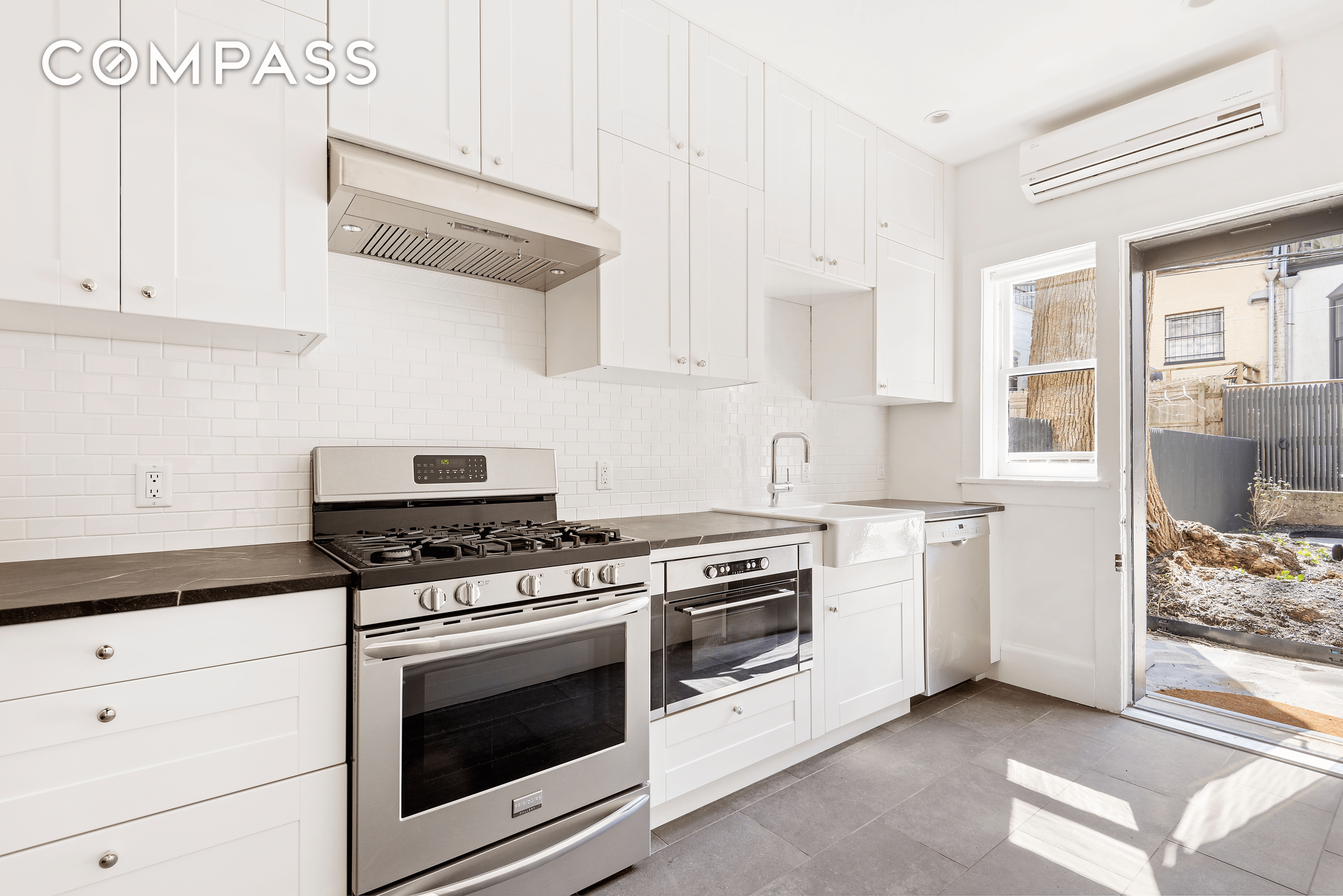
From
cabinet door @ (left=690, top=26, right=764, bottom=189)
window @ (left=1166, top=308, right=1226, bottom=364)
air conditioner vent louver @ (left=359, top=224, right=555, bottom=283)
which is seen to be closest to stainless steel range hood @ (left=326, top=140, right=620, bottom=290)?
air conditioner vent louver @ (left=359, top=224, right=555, bottom=283)

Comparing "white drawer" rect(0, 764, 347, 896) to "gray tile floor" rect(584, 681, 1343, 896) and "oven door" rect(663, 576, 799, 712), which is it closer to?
"gray tile floor" rect(584, 681, 1343, 896)

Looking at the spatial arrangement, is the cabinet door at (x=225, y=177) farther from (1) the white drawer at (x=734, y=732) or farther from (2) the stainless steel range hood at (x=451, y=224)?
(1) the white drawer at (x=734, y=732)

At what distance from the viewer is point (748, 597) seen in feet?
7.46

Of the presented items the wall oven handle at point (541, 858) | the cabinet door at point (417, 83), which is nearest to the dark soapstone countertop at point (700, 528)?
the wall oven handle at point (541, 858)

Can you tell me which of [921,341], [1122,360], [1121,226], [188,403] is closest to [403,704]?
[188,403]

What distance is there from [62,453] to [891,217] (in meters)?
3.40

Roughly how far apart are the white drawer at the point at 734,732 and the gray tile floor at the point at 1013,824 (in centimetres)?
15

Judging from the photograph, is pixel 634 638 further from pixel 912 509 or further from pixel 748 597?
pixel 912 509

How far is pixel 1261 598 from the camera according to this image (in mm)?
2861

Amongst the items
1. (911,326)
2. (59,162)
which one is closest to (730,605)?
(911,326)

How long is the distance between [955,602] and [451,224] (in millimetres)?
2785

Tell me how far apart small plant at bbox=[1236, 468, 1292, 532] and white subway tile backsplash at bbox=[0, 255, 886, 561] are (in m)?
2.18

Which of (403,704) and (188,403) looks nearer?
(403,704)

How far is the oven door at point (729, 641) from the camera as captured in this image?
208 centimetres
